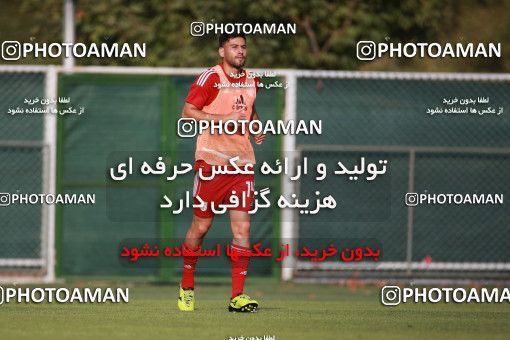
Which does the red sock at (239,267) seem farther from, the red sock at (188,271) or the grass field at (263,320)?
the red sock at (188,271)

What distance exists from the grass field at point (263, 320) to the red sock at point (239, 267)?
0.72 ft

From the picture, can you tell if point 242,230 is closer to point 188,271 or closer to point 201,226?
point 201,226

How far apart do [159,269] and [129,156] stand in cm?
124

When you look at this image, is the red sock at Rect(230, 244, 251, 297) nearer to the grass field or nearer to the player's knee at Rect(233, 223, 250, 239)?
the player's knee at Rect(233, 223, 250, 239)

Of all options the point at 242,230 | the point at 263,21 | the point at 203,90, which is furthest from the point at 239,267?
the point at 263,21

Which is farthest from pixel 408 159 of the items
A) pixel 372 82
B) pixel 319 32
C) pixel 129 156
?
pixel 319 32

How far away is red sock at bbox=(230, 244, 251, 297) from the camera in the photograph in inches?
427

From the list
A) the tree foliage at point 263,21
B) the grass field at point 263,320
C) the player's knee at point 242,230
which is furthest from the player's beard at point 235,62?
the tree foliage at point 263,21

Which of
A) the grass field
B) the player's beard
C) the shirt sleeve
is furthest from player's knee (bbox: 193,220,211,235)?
the player's beard

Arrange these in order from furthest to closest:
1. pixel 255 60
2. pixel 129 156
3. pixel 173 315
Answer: pixel 255 60 → pixel 129 156 → pixel 173 315

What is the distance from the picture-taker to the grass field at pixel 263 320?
9688 millimetres

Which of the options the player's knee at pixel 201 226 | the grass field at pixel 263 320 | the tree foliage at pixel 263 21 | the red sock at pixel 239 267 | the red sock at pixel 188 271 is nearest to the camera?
the grass field at pixel 263 320

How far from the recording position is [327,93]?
14727 millimetres

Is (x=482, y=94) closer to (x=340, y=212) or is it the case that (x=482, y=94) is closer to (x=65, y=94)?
(x=340, y=212)
